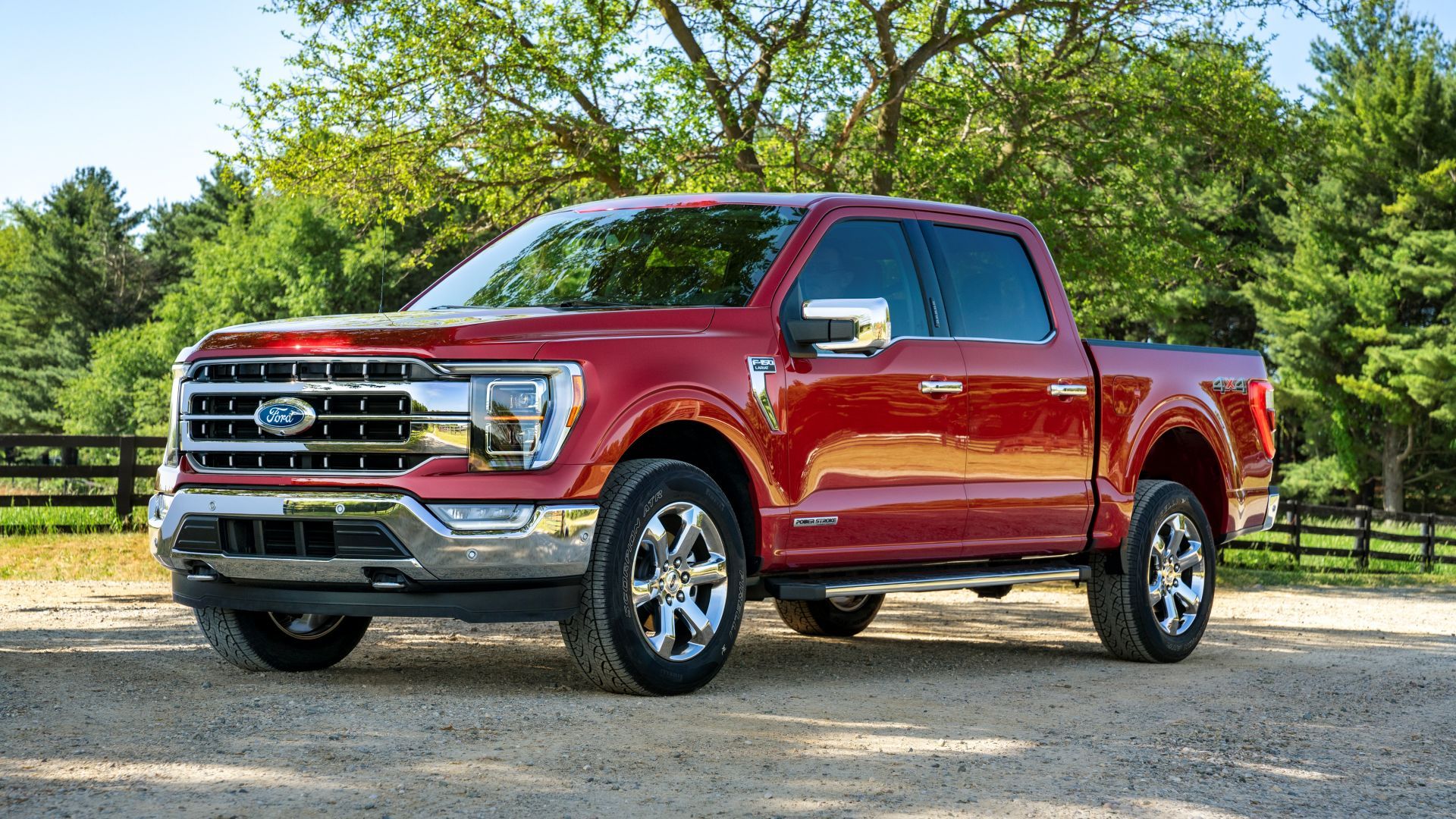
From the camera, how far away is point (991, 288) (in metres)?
8.10

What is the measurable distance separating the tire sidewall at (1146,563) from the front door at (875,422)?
1347mm

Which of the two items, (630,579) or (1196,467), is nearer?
(630,579)

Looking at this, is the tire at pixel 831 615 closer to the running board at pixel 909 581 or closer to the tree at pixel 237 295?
the running board at pixel 909 581

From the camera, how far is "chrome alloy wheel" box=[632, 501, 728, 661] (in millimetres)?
6277

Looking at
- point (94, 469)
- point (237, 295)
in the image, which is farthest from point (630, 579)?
point (237, 295)

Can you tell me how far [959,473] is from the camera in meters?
7.58

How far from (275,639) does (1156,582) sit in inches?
180

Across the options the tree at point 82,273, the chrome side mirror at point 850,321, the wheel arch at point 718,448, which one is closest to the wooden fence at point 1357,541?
the chrome side mirror at point 850,321

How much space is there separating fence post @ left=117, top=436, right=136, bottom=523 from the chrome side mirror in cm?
1430

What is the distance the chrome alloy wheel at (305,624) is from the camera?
718 centimetres

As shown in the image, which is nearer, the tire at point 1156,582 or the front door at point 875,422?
the front door at point 875,422

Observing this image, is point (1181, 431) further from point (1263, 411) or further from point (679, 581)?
point (679, 581)

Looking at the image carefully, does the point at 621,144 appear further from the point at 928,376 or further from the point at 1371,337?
the point at 1371,337

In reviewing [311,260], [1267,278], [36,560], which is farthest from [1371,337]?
[36,560]
